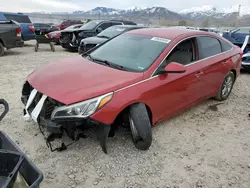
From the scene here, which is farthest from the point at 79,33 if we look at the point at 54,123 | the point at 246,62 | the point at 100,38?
the point at 54,123

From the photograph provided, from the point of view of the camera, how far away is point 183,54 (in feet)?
12.7

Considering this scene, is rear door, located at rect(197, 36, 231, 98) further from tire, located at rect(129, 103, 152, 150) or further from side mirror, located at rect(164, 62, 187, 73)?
tire, located at rect(129, 103, 152, 150)

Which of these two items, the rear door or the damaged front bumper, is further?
the rear door

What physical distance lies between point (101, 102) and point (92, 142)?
2.55 feet

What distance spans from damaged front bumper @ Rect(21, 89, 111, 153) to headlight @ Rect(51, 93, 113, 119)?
46 mm

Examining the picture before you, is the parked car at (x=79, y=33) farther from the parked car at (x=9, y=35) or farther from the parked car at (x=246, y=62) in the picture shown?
the parked car at (x=246, y=62)

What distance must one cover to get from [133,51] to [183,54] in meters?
0.79

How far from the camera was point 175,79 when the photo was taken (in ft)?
11.7

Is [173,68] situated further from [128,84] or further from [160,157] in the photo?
[160,157]

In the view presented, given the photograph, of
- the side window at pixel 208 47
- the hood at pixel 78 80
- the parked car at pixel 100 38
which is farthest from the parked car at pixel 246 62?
the hood at pixel 78 80

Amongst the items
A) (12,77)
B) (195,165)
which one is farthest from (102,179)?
(12,77)

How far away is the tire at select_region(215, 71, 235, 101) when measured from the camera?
4.92m

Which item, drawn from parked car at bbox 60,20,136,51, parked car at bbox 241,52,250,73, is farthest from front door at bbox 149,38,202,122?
parked car at bbox 60,20,136,51

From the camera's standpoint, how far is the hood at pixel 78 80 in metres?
2.85
